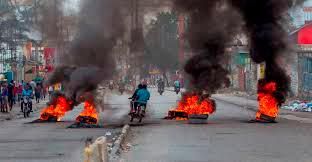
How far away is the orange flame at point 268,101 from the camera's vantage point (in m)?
25.4

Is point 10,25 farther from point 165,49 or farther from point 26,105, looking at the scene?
point 165,49

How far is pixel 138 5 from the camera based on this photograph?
29.2 metres

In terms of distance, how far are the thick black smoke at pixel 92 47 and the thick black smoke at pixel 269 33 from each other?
15.1 feet

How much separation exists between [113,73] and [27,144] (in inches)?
415

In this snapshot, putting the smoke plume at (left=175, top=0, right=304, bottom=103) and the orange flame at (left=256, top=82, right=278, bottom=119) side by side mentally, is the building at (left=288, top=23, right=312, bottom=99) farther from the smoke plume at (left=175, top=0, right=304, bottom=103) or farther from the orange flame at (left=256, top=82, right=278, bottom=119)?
the orange flame at (left=256, top=82, right=278, bottom=119)

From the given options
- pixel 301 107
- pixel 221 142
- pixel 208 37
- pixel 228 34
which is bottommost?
pixel 301 107

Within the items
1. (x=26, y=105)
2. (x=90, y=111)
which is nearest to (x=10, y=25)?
(x=26, y=105)

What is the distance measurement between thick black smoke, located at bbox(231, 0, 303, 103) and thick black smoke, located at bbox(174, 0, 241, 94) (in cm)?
78

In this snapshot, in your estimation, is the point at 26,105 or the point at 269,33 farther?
the point at 26,105

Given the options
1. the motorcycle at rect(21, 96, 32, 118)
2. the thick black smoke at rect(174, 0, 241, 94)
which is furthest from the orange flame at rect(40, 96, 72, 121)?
the motorcycle at rect(21, 96, 32, 118)

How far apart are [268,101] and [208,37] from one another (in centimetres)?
372

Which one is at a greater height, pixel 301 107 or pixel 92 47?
pixel 92 47

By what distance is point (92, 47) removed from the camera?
26.7 m

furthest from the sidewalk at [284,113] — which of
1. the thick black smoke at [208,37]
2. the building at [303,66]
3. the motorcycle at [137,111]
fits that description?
the motorcycle at [137,111]
